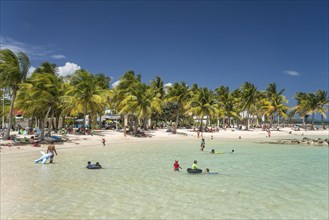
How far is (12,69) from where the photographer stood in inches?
1232

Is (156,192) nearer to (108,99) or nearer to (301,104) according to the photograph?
(108,99)

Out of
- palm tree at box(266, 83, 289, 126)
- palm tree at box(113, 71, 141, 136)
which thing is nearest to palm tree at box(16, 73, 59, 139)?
palm tree at box(113, 71, 141, 136)

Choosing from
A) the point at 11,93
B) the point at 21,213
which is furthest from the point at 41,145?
the point at 21,213

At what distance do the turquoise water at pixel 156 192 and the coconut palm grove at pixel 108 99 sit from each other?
40.6ft

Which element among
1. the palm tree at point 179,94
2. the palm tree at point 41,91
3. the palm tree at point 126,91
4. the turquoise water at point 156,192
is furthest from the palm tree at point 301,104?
the palm tree at point 41,91

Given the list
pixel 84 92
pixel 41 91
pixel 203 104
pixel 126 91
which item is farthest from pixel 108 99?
pixel 41 91

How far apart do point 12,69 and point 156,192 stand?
24496 mm

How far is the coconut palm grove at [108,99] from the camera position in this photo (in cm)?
→ 3303

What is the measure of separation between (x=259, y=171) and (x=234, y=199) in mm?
9435

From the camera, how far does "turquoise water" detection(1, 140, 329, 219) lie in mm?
11641

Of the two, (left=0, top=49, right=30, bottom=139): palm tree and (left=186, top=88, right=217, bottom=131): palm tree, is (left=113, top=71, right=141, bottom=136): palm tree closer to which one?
(left=186, top=88, right=217, bottom=131): palm tree

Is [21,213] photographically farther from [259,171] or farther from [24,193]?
[259,171]

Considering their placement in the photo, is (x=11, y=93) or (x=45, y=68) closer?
(x=11, y=93)

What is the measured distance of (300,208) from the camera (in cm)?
1288
